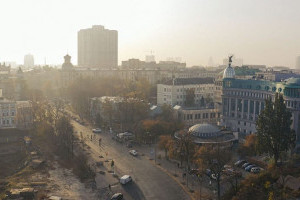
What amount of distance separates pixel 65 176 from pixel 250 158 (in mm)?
20686

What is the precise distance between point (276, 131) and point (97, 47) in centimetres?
14050

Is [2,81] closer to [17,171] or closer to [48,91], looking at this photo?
[48,91]

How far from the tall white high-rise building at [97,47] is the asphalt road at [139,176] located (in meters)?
120

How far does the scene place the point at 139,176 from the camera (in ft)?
119

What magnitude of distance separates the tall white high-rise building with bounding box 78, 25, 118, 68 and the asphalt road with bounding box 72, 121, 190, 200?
11996 centimetres

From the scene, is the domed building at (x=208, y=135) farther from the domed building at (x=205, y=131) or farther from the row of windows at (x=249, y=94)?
the row of windows at (x=249, y=94)

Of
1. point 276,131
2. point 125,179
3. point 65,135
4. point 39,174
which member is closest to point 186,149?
point 125,179

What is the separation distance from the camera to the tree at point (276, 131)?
34906 millimetres

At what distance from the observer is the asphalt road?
3167cm

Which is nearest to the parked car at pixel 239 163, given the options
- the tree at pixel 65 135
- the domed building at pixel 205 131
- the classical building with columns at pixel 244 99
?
the domed building at pixel 205 131

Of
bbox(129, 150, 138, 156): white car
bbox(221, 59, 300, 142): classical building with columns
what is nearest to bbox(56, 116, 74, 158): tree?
bbox(129, 150, 138, 156): white car

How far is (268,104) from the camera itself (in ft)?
118

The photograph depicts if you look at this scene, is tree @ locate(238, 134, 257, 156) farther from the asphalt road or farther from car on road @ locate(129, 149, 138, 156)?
car on road @ locate(129, 149, 138, 156)

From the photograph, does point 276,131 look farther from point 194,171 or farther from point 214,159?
point 194,171
